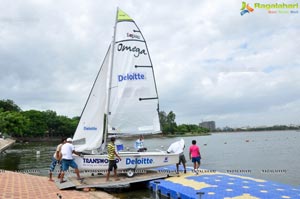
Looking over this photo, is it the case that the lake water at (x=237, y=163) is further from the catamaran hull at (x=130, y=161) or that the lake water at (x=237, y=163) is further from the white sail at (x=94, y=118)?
the white sail at (x=94, y=118)

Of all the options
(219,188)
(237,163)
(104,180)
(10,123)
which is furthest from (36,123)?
(219,188)

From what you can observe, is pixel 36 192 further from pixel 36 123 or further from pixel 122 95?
pixel 36 123

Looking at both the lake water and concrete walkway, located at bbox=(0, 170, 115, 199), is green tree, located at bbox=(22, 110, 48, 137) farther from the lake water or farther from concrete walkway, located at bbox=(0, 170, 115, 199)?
concrete walkway, located at bbox=(0, 170, 115, 199)

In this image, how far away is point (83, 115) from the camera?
45.9 ft

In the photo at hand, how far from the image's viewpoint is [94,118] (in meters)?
13.9

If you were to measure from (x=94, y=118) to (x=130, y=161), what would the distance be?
103 inches

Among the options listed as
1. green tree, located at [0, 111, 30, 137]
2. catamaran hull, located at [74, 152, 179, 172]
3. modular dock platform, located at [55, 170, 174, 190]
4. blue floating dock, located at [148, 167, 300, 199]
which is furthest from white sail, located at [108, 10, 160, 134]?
green tree, located at [0, 111, 30, 137]

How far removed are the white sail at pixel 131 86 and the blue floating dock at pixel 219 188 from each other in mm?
2928

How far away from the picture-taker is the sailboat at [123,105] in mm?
13766

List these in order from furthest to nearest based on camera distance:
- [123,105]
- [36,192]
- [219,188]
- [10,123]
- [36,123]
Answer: [36,123]
[10,123]
[123,105]
[219,188]
[36,192]

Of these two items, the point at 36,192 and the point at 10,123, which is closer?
the point at 36,192

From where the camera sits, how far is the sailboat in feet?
45.2

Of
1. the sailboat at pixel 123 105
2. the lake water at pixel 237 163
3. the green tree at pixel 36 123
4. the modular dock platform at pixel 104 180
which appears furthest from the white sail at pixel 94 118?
the green tree at pixel 36 123

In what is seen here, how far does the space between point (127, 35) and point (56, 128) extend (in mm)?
108002
